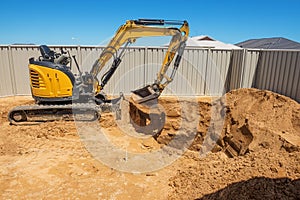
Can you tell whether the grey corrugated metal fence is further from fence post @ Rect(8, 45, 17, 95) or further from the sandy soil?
the sandy soil

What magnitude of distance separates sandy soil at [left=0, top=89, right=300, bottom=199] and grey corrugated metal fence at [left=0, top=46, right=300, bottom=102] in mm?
2683

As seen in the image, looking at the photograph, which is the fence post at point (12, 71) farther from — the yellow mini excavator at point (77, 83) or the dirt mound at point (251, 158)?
the dirt mound at point (251, 158)

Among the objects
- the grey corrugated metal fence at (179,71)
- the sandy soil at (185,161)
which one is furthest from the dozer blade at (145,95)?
the grey corrugated metal fence at (179,71)

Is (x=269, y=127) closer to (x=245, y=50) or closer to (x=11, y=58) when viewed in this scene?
(x=245, y=50)

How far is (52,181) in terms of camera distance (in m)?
3.40

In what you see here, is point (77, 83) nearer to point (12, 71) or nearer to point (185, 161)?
point (185, 161)

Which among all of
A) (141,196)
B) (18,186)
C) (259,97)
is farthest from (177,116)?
(18,186)

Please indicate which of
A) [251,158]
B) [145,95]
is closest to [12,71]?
[145,95]

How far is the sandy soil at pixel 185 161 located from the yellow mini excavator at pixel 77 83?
0.39 metres

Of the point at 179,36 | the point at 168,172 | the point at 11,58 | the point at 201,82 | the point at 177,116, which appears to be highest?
the point at 179,36

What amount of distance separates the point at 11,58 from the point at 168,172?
7.91 meters

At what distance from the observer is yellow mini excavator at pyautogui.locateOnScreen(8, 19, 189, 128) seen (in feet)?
17.4

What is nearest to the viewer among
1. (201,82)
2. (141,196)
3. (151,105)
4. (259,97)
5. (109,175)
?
(141,196)

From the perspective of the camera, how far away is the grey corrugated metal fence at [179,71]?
8.11 m
